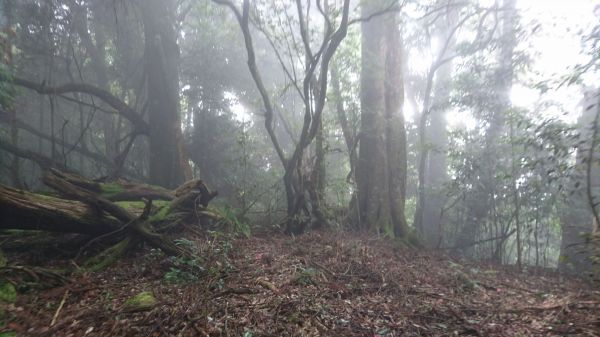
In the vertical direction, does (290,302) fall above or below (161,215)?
below

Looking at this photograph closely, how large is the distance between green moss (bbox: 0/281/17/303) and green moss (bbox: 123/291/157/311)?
118 cm

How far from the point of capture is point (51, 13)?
13.1m

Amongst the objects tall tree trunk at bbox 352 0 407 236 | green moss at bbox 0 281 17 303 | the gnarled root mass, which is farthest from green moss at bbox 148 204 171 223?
tall tree trunk at bbox 352 0 407 236

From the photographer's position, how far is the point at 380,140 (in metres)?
10.8

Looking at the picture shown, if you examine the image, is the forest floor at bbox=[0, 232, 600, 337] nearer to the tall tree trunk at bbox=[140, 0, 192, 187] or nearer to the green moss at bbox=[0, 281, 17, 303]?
the green moss at bbox=[0, 281, 17, 303]

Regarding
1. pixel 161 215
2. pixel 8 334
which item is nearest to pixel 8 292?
pixel 8 334

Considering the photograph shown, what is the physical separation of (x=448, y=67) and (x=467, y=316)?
56.6 ft

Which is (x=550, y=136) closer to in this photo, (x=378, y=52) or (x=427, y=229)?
(x=378, y=52)

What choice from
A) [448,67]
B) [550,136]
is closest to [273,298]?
[550,136]

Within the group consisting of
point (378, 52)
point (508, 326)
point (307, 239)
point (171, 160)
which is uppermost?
point (378, 52)

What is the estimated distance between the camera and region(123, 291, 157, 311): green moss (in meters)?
4.15

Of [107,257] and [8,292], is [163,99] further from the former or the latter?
[8,292]

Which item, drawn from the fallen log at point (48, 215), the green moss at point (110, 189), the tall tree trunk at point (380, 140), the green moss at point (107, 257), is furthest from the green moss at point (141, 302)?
the tall tree trunk at point (380, 140)

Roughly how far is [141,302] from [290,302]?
162cm
